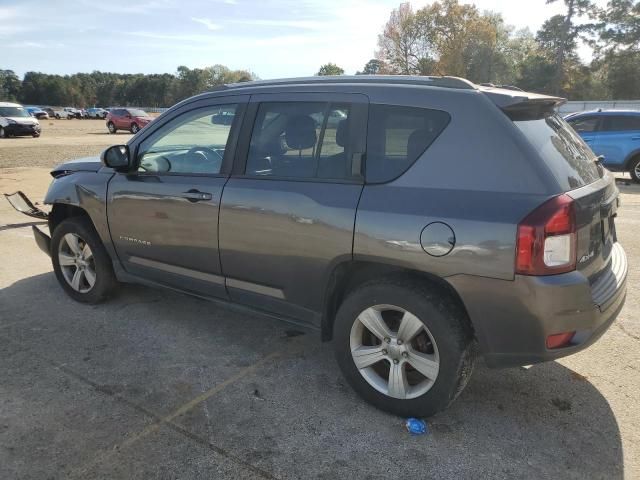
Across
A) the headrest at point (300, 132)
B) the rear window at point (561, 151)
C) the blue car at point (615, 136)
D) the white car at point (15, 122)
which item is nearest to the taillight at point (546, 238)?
the rear window at point (561, 151)

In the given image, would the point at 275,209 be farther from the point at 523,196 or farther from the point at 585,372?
the point at 585,372

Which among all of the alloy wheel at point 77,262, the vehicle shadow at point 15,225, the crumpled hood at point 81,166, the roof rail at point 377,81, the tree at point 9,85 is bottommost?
the vehicle shadow at point 15,225

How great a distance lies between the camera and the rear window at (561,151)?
264 cm

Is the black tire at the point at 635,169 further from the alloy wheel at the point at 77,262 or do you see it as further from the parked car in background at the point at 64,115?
the parked car in background at the point at 64,115

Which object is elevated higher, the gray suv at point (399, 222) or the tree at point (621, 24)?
the tree at point (621, 24)

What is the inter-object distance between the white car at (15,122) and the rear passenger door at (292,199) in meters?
29.0

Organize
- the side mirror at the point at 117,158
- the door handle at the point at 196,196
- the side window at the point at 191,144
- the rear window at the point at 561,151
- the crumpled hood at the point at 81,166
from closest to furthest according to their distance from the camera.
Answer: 1. the rear window at the point at 561,151
2. the door handle at the point at 196,196
3. the side window at the point at 191,144
4. the side mirror at the point at 117,158
5. the crumpled hood at the point at 81,166

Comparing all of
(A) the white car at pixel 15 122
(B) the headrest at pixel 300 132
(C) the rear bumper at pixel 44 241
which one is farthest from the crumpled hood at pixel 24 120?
(B) the headrest at pixel 300 132

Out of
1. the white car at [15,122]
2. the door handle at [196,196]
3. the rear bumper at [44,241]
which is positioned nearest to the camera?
the door handle at [196,196]

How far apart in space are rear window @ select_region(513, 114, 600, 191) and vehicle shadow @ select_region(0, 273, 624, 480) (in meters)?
1.32

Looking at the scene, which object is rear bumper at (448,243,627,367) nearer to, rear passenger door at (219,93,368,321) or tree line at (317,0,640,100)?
rear passenger door at (219,93,368,321)

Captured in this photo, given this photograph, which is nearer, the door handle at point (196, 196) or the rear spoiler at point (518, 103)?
the rear spoiler at point (518, 103)

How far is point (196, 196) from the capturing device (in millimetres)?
3600

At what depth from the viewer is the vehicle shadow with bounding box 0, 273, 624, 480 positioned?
8.53ft
